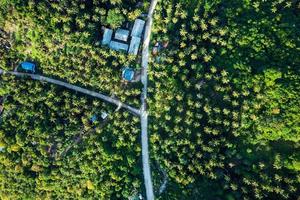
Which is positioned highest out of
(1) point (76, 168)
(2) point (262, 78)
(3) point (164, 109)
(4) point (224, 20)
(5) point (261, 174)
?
(4) point (224, 20)

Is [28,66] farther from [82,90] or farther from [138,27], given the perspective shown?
[138,27]

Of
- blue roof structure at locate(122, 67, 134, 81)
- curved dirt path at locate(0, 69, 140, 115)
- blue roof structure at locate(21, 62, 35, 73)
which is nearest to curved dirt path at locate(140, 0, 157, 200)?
curved dirt path at locate(0, 69, 140, 115)

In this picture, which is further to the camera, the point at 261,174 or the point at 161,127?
the point at 161,127

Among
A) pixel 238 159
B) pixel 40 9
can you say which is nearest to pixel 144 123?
pixel 238 159

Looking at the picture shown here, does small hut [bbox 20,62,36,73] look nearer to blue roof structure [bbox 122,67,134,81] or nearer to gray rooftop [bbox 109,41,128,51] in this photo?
gray rooftop [bbox 109,41,128,51]

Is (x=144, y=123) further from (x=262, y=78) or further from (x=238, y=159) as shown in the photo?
(x=262, y=78)

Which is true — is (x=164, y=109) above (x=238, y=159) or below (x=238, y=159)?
above

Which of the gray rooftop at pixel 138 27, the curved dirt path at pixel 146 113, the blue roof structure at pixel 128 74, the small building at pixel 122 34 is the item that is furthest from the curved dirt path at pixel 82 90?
the gray rooftop at pixel 138 27
